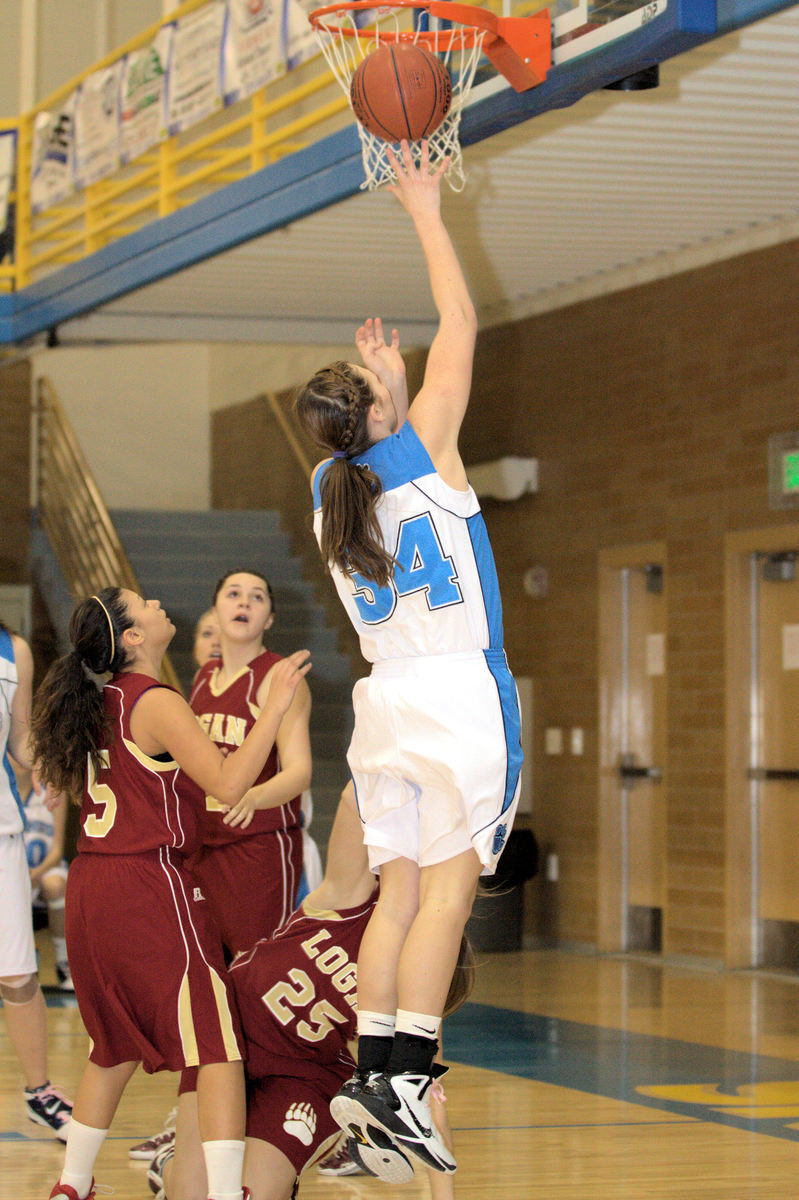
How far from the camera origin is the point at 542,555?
10883mm

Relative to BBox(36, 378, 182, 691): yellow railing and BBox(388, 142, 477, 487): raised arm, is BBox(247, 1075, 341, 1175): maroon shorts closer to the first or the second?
BBox(388, 142, 477, 487): raised arm

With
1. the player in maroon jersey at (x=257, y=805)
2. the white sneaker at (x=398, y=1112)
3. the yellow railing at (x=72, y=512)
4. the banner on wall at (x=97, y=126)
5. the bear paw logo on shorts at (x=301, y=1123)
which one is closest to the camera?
the white sneaker at (x=398, y=1112)

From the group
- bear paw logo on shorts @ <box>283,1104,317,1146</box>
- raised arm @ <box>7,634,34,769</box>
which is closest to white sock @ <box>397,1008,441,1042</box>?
bear paw logo on shorts @ <box>283,1104,317,1146</box>

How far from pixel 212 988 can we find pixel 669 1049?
347 centimetres

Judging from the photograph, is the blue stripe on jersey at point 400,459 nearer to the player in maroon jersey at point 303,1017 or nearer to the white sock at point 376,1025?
the player in maroon jersey at point 303,1017

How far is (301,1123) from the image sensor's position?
3799mm

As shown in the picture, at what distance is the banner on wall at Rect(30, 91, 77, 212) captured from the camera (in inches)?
412

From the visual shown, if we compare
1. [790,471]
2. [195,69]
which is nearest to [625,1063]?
[790,471]

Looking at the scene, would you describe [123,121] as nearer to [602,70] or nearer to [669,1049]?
[602,70]

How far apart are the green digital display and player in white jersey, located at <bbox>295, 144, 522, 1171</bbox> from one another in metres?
5.44

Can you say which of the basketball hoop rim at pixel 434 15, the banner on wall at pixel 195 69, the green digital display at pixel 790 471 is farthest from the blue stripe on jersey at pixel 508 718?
the banner on wall at pixel 195 69

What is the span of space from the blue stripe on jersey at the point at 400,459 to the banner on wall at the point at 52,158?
735 centimetres

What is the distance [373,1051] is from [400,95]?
270cm

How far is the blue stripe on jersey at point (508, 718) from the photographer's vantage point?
354 centimetres
